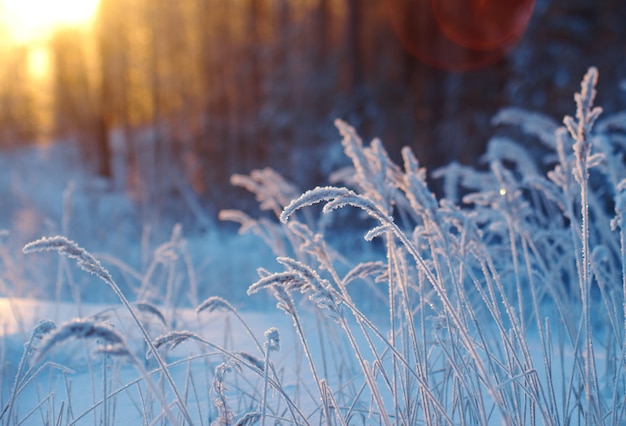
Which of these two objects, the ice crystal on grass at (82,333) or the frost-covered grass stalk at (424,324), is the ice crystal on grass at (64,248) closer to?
the frost-covered grass stalk at (424,324)

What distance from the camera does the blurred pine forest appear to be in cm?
637

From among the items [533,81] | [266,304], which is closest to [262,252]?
[266,304]

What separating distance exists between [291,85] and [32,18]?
14460mm

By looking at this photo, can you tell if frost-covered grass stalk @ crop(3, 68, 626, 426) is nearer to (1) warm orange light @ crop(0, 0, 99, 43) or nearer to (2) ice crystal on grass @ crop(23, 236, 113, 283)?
(2) ice crystal on grass @ crop(23, 236, 113, 283)

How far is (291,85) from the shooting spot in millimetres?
12258

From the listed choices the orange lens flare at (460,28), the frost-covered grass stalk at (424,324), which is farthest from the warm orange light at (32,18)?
the frost-covered grass stalk at (424,324)

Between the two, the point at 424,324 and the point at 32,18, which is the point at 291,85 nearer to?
the point at 424,324

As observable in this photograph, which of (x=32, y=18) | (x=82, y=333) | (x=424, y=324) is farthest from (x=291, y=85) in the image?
(x=32, y=18)

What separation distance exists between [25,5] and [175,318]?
21.8 meters

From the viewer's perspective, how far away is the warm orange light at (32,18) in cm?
1906

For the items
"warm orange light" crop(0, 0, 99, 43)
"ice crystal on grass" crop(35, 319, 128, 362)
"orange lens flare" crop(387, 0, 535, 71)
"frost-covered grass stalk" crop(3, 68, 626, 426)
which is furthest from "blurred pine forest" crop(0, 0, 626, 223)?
"ice crystal on grass" crop(35, 319, 128, 362)

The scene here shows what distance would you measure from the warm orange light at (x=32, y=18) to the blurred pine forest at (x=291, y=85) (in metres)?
0.68

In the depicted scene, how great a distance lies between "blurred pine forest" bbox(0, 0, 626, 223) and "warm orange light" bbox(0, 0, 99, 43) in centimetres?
68

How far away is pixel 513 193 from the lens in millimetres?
1578
